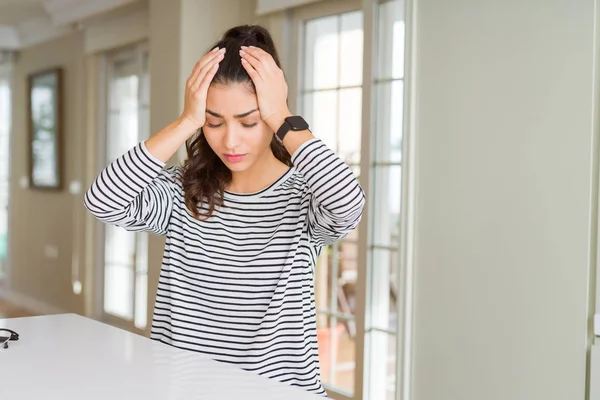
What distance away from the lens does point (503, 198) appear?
8.30 ft

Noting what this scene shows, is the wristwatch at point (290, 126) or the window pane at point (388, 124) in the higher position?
the window pane at point (388, 124)

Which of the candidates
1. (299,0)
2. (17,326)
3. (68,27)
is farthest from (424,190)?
(68,27)

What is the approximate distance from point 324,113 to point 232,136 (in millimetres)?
2339

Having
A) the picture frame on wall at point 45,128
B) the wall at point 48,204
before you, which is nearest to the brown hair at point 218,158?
the wall at point 48,204

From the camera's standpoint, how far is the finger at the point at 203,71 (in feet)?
4.49

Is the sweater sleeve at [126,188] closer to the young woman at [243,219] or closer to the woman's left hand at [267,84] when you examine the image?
the young woman at [243,219]

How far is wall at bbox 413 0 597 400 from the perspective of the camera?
231 cm

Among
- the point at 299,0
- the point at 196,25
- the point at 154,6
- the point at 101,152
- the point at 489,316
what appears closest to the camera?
the point at 489,316

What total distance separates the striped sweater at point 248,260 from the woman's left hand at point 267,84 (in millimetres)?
93

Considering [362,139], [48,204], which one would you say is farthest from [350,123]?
[48,204]

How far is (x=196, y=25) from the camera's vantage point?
162 inches

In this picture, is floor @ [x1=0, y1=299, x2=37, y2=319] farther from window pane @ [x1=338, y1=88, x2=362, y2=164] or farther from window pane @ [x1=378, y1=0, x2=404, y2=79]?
window pane @ [x1=378, y1=0, x2=404, y2=79]

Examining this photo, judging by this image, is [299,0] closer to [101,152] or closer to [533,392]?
[533,392]

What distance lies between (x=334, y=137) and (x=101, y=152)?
8.97ft
